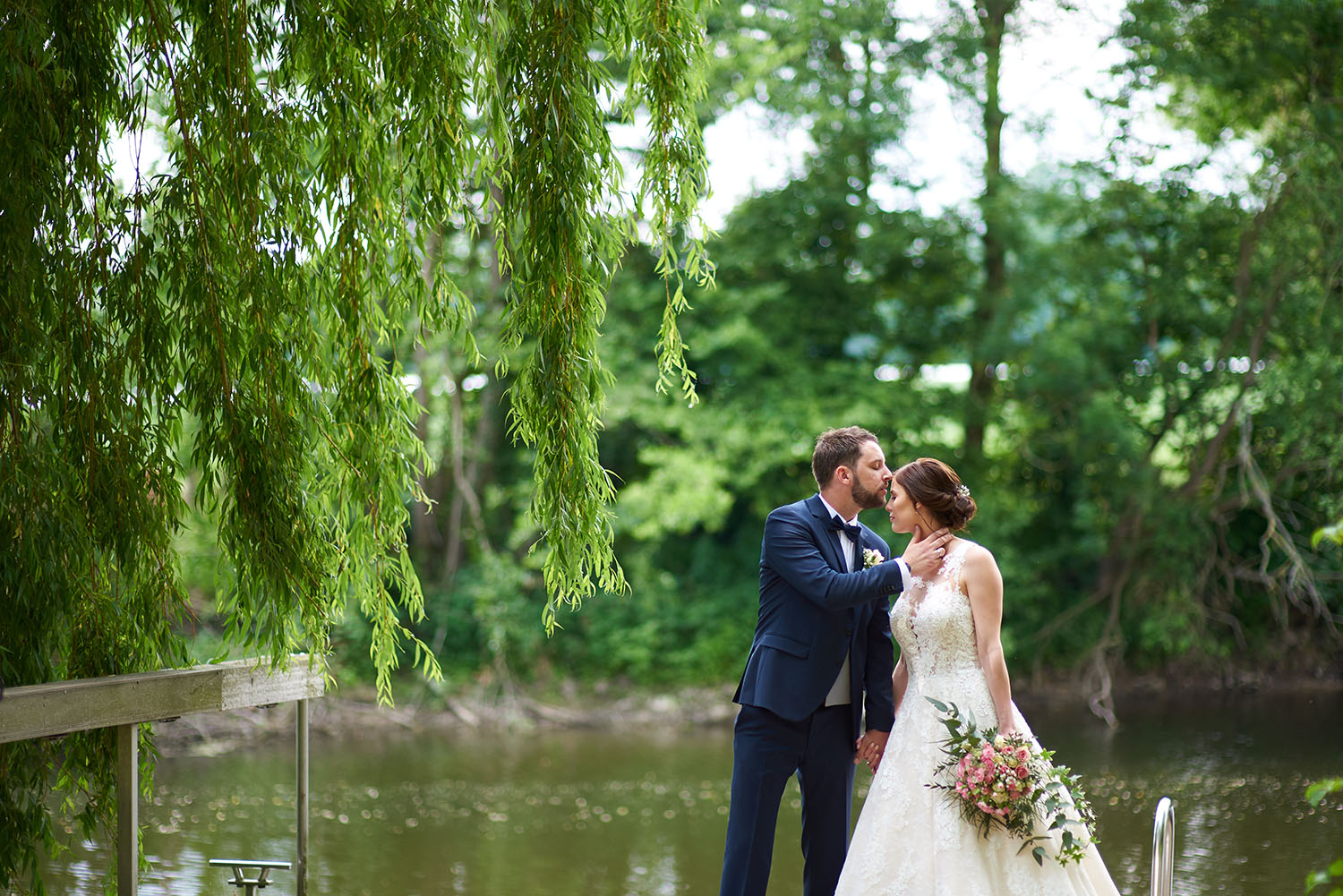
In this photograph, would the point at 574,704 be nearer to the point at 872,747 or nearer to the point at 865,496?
the point at 872,747

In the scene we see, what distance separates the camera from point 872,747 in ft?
13.2

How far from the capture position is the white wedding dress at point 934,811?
12.0ft

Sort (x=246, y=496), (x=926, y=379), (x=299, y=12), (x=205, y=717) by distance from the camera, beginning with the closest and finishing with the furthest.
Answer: (x=246, y=496) → (x=299, y=12) → (x=205, y=717) → (x=926, y=379)

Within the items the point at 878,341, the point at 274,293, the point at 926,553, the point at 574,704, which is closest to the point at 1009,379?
the point at 878,341

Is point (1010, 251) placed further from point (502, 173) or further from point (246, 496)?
point (246, 496)

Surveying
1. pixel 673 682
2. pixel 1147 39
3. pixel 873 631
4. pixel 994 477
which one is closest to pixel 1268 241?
pixel 1147 39

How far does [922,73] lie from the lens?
13.3m

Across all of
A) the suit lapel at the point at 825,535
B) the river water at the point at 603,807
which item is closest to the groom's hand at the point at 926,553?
the suit lapel at the point at 825,535

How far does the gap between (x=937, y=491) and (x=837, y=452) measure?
1.15 feet

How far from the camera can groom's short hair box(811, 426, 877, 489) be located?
396 centimetres

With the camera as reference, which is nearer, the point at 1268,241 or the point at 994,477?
the point at 1268,241

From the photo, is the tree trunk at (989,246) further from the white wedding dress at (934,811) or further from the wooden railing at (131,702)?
the wooden railing at (131,702)

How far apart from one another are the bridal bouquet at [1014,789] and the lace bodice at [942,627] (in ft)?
0.60

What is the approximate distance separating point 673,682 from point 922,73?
285 inches
